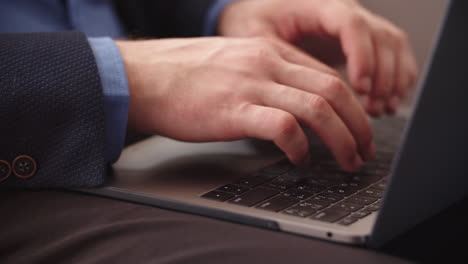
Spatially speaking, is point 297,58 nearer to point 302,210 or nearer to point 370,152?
point 370,152

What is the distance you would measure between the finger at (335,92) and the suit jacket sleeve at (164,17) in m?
0.43

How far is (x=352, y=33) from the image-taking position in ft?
2.14

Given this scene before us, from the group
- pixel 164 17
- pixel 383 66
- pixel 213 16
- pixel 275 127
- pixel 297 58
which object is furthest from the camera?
pixel 164 17

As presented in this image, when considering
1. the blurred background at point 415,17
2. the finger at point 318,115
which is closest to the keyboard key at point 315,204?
the finger at point 318,115

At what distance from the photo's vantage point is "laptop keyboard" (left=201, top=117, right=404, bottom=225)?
1.24ft

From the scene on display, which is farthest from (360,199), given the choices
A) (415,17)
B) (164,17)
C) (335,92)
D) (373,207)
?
(415,17)

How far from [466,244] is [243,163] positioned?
9.4 inches

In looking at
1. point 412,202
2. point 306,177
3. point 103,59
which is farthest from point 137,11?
point 412,202

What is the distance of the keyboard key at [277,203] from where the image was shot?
0.38 meters

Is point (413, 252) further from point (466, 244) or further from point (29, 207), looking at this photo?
point (29, 207)

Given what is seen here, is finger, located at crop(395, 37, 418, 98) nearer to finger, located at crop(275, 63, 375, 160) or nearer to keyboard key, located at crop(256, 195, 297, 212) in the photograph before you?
finger, located at crop(275, 63, 375, 160)

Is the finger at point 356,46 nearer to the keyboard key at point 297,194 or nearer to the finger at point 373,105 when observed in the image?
the finger at point 373,105

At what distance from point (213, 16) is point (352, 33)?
1.02ft

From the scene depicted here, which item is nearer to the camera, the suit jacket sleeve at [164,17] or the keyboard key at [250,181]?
the keyboard key at [250,181]
